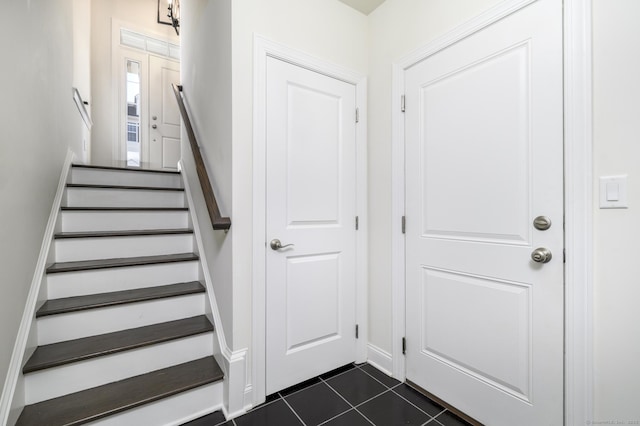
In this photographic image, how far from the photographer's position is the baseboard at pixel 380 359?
73.2 inches

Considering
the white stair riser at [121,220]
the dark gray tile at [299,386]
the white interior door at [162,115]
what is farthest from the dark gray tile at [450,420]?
the white interior door at [162,115]

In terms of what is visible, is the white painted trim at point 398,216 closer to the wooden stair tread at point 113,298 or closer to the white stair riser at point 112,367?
the white stair riser at point 112,367

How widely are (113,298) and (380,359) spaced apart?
5.62 feet

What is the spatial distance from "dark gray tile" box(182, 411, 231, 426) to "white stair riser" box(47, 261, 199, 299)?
89 centimetres

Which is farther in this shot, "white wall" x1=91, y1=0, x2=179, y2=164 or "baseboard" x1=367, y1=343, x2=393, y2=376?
"white wall" x1=91, y1=0, x2=179, y2=164

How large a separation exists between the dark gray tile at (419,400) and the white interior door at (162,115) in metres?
4.31

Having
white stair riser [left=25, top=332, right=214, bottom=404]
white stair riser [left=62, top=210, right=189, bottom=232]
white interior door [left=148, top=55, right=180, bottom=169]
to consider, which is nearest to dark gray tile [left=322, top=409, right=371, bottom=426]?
white stair riser [left=25, top=332, right=214, bottom=404]

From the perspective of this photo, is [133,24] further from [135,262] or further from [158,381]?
[158,381]

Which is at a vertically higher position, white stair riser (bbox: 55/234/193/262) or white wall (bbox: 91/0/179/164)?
white wall (bbox: 91/0/179/164)

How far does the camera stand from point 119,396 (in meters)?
1.34

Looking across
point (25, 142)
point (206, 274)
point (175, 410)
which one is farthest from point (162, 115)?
point (175, 410)

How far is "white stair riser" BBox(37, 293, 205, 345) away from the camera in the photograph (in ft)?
4.87

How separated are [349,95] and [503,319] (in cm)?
160

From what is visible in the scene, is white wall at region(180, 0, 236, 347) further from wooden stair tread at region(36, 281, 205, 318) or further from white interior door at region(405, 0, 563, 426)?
white interior door at region(405, 0, 563, 426)
